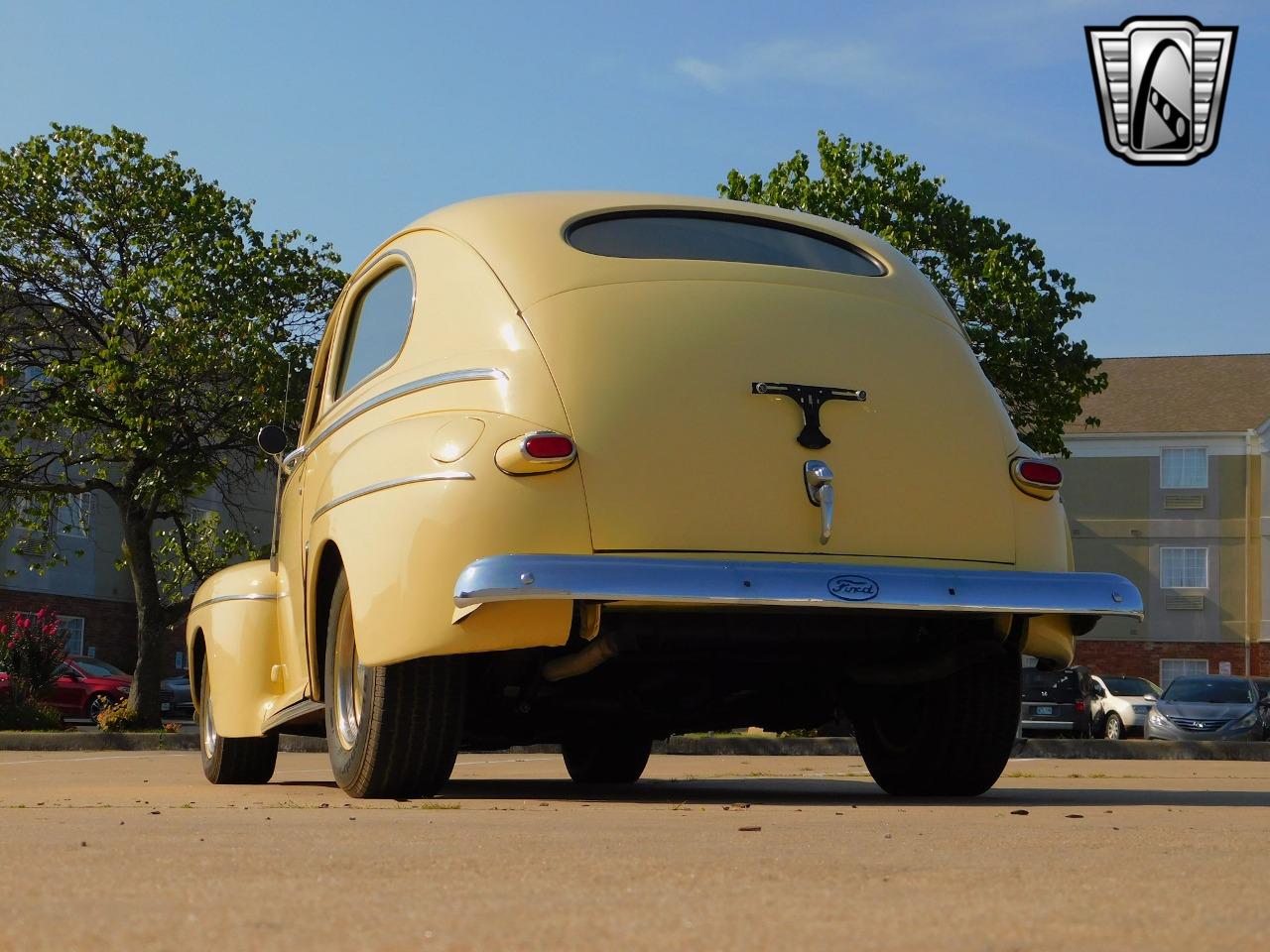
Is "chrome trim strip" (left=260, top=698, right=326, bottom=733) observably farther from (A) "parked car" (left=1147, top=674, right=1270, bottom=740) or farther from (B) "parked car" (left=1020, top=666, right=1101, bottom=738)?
(A) "parked car" (left=1147, top=674, right=1270, bottom=740)

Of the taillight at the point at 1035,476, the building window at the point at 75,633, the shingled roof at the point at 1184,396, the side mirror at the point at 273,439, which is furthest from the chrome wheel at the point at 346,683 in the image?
the shingled roof at the point at 1184,396

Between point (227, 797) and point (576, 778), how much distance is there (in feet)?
10.3

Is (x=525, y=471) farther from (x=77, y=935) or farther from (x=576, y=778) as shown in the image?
(x=576, y=778)

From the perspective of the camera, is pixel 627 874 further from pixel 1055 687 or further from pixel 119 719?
pixel 1055 687

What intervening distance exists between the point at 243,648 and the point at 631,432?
331cm

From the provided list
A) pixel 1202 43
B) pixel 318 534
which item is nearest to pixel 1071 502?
pixel 1202 43

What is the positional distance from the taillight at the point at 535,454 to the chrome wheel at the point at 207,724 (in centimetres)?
420

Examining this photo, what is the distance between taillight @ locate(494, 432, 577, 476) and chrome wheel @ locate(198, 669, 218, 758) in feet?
13.8

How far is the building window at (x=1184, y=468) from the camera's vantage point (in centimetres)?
5516

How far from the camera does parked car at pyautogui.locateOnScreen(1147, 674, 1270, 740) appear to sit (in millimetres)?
29672

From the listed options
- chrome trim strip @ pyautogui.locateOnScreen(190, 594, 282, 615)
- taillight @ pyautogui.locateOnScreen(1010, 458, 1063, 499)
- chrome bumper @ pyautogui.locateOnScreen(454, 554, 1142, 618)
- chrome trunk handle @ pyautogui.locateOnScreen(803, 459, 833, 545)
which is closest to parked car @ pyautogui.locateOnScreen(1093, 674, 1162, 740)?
chrome trim strip @ pyautogui.locateOnScreen(190, 594, 282, 615)

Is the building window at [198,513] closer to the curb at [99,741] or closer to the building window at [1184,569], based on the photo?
the curb at [99,741]

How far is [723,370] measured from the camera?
6.77 metres

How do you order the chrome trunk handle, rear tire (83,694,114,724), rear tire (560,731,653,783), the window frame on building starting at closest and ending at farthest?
the chrome trunk handle → rear tire (560,731,653,783) → rear tire (83,694,114,724) → the window frame on building
